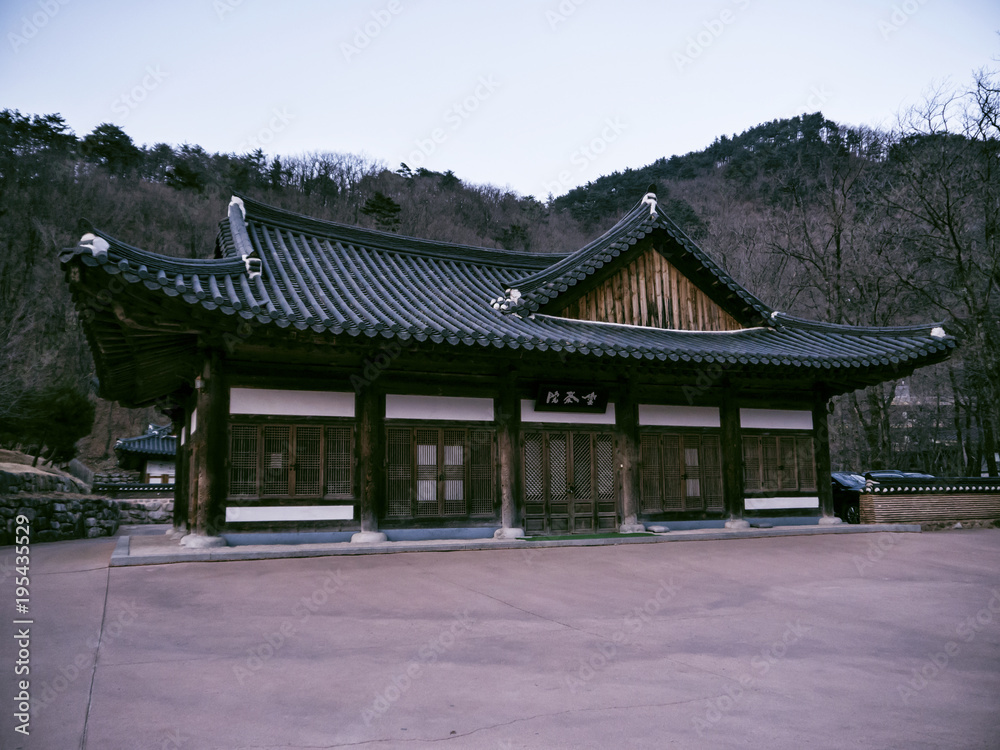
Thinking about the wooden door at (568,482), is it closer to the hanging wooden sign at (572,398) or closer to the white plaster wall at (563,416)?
the white plaster wall at (563,416)

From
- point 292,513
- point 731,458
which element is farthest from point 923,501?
point 292,513

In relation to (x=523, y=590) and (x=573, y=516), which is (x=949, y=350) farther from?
(x=523, y=590)

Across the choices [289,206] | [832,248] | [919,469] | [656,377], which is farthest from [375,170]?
[656,377]

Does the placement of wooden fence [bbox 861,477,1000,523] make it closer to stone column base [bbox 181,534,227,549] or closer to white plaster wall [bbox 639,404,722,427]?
white plaster wall [bbox 639,404,722,427]

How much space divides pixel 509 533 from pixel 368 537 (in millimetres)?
2569

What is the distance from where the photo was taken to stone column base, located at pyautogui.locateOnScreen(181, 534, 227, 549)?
10422 millimetres

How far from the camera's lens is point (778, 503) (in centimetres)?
1525

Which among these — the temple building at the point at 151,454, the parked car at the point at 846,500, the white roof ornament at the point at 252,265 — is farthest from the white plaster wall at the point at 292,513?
the temple building at the point at 151,454

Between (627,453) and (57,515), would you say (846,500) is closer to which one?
(627,453)

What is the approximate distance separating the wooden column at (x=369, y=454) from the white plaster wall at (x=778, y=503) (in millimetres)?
7980

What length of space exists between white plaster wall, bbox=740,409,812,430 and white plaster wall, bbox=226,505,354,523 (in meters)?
8.69

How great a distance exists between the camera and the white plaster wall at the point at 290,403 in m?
11.2

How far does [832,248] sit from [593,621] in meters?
27.3

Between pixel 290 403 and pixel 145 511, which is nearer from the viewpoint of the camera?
pixel 290 403
